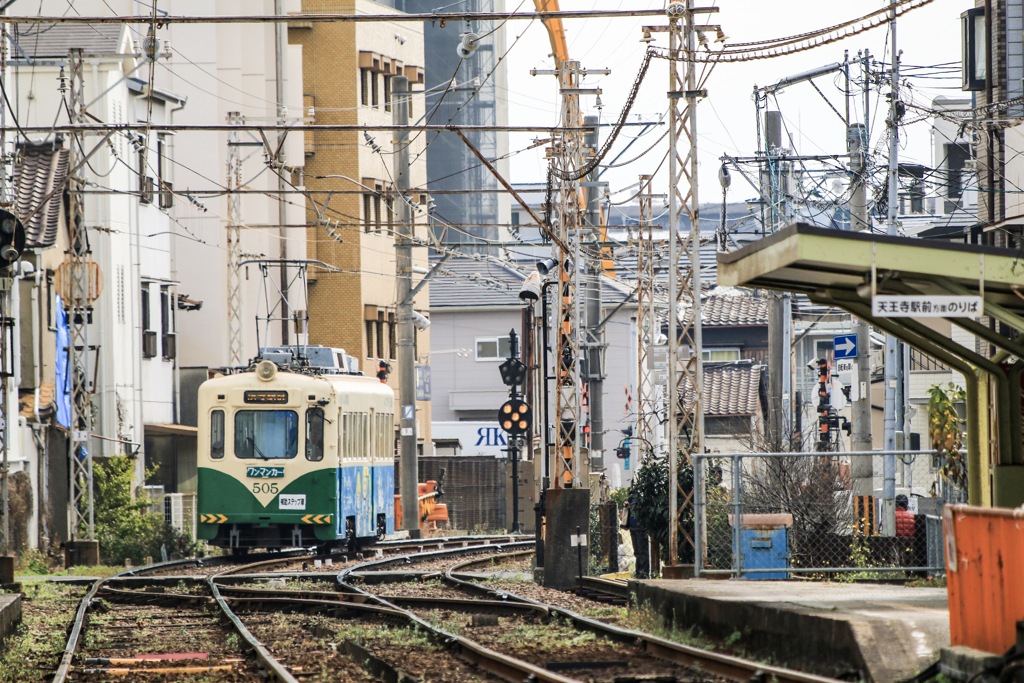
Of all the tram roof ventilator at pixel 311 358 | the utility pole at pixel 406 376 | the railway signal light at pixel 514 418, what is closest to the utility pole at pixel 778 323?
the railway signal light at pixel 514 418

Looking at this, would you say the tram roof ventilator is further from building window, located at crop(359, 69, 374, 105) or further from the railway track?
building window, located at crop(359, 69, 374, 105)

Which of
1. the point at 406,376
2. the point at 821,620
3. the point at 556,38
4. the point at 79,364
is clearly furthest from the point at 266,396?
the point at 821,620

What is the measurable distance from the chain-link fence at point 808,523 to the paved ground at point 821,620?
66cm

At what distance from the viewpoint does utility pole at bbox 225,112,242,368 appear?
138 ft

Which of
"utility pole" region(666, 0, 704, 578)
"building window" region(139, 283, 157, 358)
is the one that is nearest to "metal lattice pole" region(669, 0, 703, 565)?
"utility pole" region(666, 0, 704, 578)

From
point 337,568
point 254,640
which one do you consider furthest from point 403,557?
point 254,640

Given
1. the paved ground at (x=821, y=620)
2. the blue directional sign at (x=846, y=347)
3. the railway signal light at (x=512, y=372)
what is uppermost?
the railway signal light at (x=512, y=372)

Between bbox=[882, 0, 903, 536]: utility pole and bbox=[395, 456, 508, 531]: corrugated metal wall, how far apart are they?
2237cm

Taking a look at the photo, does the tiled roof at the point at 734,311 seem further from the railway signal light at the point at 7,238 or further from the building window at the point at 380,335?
the railway signal light at the point at 7,238

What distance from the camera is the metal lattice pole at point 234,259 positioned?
138ft

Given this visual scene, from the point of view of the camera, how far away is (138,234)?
A: 37.7 m

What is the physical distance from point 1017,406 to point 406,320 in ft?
79.3

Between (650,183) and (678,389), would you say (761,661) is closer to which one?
(678,389)

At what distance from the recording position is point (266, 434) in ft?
89.2
